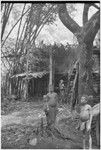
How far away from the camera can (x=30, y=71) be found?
40.0ft

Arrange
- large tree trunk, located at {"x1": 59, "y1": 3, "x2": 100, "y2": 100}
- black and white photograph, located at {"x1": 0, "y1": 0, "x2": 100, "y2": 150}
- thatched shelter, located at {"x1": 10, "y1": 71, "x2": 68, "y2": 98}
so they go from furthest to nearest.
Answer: thatched shelter, located at {"x1": 10, "y1": 71, "x2": 68, "y2": 98}, large tree trunk, located at {"x1": 59, "y1": 3, "x2": 100, "y2": 100}, black and white photograph, located at {"x1": 0, "y1": 0, "x2": 100, "y2": 150}

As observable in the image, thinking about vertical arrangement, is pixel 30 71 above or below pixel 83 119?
above

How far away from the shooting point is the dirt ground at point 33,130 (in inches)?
257

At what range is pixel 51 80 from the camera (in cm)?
909

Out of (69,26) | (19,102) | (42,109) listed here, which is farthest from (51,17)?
(42,109)

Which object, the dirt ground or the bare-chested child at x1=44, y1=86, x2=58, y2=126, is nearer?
the dirt ground

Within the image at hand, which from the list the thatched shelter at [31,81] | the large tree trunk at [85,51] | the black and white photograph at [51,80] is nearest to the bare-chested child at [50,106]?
the black and white photograph at [51,80]

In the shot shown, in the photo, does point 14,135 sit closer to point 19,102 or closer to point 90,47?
point 19,102

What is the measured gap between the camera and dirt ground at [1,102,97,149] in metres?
6.54

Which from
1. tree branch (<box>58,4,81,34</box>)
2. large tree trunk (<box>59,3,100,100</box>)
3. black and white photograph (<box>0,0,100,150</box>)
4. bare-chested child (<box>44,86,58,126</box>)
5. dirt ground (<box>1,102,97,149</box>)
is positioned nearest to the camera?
dirt ground (<box>1,102,97,149</box>)

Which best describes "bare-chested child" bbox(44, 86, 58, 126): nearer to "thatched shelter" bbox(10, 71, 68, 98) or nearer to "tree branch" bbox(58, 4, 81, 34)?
"thatched shelter" bbox(10, 71, 68, 98)

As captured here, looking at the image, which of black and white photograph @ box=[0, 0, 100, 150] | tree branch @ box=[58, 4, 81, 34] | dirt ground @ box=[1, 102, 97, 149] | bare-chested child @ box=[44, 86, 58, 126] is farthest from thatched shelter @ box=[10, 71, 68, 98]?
bare-chested child @ box=[44, 86, 58, 126]

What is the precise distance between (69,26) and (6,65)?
133 inches

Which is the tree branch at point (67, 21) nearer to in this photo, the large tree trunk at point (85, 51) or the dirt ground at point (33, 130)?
the large tree trunk at point (85, 51)
